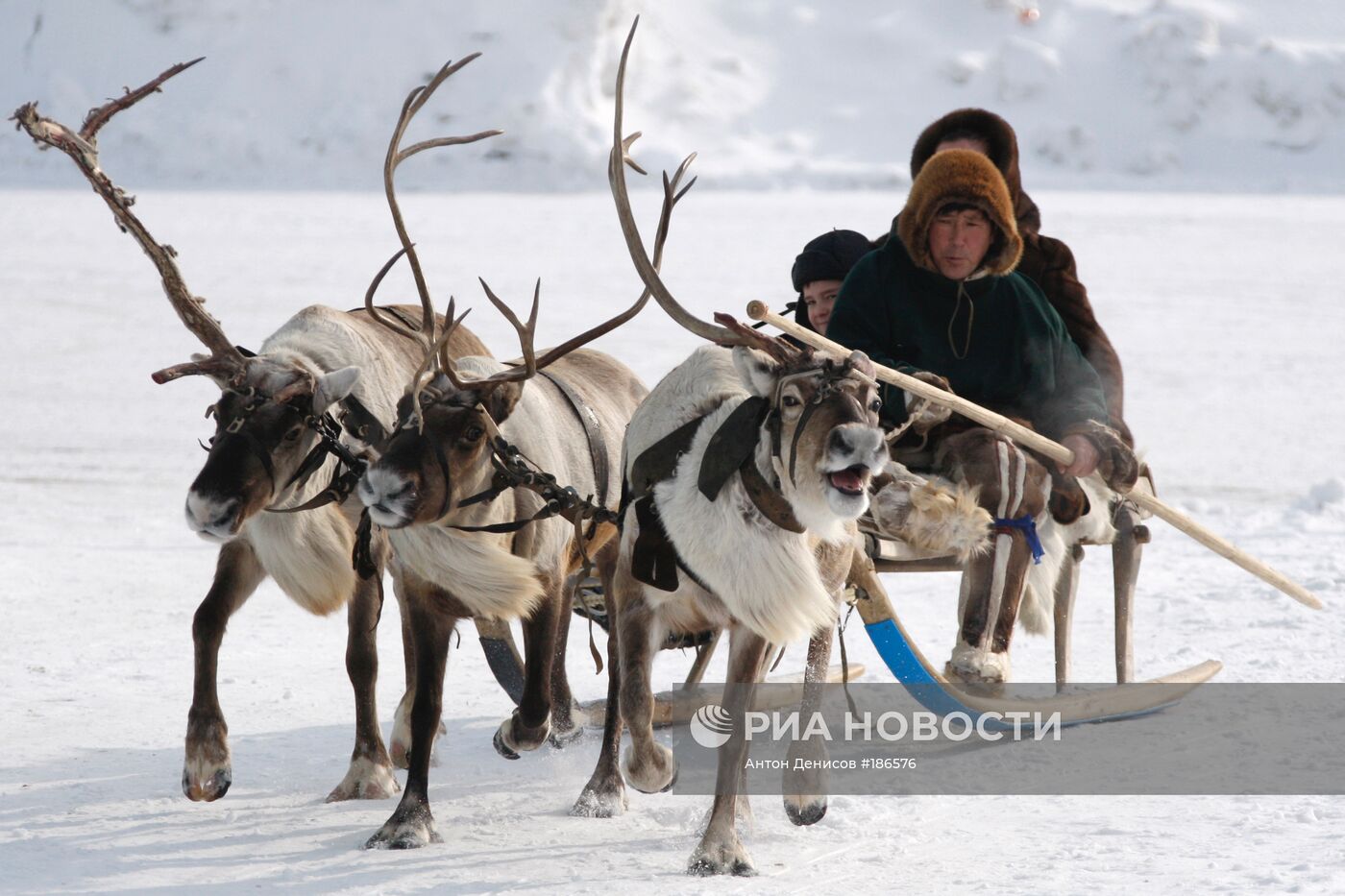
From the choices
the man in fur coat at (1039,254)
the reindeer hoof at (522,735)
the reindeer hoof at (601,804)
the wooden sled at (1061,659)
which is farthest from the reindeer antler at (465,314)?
the man in fur coat at (1039,254)

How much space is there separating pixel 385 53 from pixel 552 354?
1290 inches

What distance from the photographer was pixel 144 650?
264 inches

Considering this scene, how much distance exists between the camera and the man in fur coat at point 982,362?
16.0ft

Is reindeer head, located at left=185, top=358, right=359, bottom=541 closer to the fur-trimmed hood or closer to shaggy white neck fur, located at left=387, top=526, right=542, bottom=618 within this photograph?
shaggy white neck fur, located at left=387, top=526, right=542, bottom=618

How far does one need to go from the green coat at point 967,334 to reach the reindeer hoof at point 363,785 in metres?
2.02

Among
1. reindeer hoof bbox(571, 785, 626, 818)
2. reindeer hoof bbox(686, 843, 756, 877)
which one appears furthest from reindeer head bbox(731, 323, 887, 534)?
reindeer hoof bbox(571, 785, 626, 818)

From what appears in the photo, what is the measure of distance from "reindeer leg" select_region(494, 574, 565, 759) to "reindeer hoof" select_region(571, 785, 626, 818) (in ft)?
0.72

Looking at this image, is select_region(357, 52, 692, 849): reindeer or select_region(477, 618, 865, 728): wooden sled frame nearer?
select_region(357, 52, 692, 849): reindeer

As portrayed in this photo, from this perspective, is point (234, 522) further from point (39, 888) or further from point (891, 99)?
point (891, 99)

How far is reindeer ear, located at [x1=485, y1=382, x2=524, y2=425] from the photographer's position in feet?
14.7

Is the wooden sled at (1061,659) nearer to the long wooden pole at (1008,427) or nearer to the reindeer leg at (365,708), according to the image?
the long wooden pole at (1008,427)

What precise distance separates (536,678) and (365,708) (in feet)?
1.89

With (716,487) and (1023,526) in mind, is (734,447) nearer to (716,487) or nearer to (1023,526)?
(716,487)

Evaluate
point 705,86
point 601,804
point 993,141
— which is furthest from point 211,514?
point 705,86
